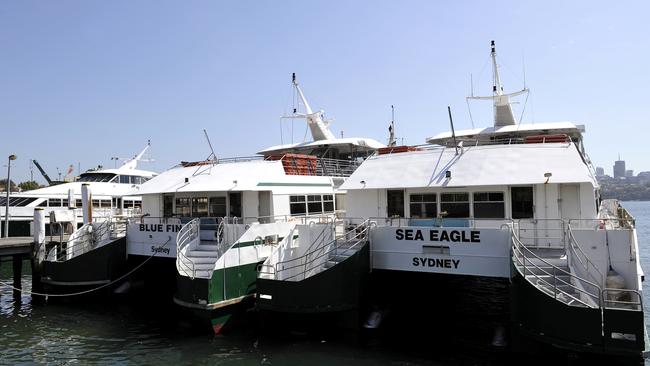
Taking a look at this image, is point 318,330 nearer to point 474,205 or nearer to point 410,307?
point 410,307

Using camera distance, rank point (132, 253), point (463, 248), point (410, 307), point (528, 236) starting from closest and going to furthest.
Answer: point (463, 248) → point (528, 236) → point (410, 307) → point (132, 253)

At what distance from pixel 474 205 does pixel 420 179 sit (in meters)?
1.92

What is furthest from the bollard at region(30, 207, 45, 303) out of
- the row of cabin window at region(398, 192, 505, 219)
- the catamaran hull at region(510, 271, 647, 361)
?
the catamaran hull at region(510, 271, 647, 361)

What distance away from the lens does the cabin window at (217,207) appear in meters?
20.7

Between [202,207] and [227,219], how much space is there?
3.69 metres

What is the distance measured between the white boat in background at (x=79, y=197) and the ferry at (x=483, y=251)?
64.0ft

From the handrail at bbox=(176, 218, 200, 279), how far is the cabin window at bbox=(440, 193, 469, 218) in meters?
8.46

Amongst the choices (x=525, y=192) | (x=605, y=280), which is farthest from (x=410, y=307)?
(x=605, y=280)

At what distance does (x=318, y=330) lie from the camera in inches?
581

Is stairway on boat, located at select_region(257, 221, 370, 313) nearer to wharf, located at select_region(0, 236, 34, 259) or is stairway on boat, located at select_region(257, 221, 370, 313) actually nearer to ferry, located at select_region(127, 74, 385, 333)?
ferry, located at select_region(127, 74, 385, 333)

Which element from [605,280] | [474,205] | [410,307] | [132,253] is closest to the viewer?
[605,280]

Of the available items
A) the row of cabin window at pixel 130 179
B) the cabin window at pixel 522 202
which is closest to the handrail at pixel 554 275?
the cabin window at pixel 522 202

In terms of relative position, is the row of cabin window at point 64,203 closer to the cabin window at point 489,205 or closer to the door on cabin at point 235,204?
the door on cabin at point 235,204

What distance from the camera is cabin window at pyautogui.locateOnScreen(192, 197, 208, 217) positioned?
2108cm
